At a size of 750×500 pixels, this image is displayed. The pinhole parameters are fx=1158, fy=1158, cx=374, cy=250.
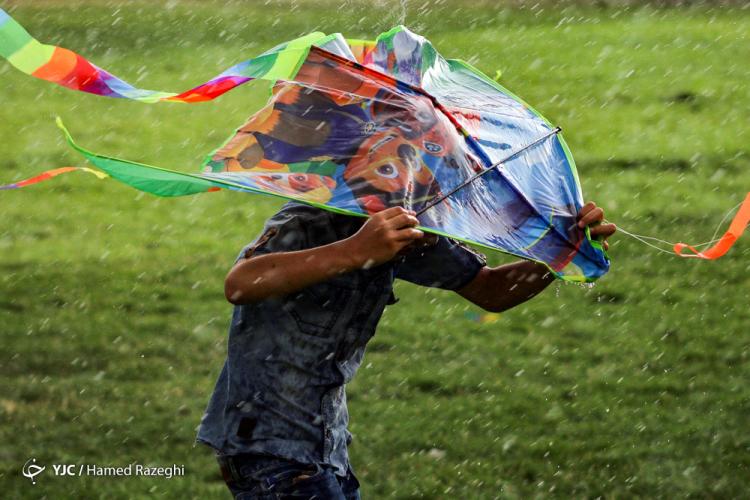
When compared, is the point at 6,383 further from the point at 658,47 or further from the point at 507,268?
the point at 658,47

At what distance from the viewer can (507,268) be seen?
12.1 ft

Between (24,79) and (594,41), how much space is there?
19.8 feet

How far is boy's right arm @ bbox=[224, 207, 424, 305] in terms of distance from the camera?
2.84 metres

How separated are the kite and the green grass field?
47.6 inches

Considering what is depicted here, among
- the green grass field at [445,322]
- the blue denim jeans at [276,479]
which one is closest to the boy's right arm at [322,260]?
the blue denim jeans at [276,479]

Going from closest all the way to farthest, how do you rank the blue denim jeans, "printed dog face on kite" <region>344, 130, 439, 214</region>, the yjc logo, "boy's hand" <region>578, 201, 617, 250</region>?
"printed dog face on kite" <region>344, 130, 439, 214</region>
the blue denim jeans
"boy's hand" <region>578, 201, 617, 250</region>
the yjc logo

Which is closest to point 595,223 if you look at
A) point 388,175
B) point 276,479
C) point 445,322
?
point 388,175

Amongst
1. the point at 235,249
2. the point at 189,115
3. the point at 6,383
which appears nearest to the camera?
the point at 6,383

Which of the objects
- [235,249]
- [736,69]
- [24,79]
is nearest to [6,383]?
[235,249]

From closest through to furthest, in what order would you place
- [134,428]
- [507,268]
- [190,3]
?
[507,268], [134,428], [190,3]

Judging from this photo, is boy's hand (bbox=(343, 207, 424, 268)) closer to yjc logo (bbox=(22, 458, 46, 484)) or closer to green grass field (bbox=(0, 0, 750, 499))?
green grass field (bbox=(0, 0, 750, 499))

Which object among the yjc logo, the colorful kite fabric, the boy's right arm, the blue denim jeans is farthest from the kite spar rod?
the yjc logo

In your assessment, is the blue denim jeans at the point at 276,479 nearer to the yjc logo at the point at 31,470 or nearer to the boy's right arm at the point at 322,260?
the boy's right arm at the point at 322,260

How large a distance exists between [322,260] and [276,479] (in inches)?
25.7
